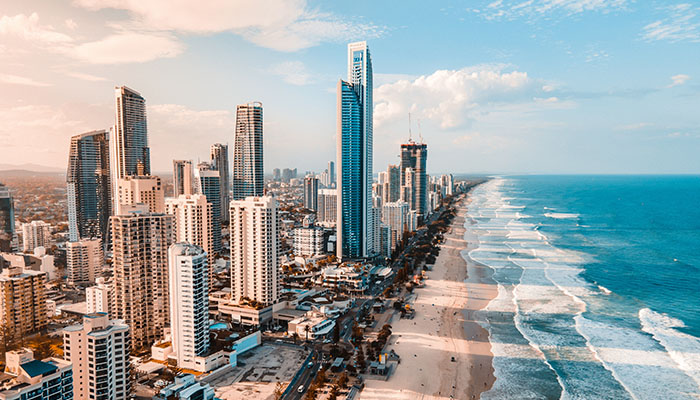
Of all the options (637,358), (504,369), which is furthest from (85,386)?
(637,358)

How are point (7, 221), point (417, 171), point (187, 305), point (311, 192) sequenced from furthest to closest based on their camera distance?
point (311, 192), point (417, 171), point (7, 221), point (187, 305)

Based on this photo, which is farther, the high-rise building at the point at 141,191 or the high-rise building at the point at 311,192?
the high-rise building at the point at 311,192

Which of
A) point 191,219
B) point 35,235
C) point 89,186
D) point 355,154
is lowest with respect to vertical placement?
point 35,235

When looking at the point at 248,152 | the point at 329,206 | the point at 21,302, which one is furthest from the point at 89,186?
the point at 329,206

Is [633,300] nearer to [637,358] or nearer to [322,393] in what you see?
[637,358]

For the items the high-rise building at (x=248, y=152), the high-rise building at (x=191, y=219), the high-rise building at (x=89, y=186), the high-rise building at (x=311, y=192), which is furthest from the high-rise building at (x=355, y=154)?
the high-rise building at (x=311, y=192)

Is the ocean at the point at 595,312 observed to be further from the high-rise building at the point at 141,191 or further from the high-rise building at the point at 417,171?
the high-rise building at the point at 141,191

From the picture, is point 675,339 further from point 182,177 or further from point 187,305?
point 182,177
